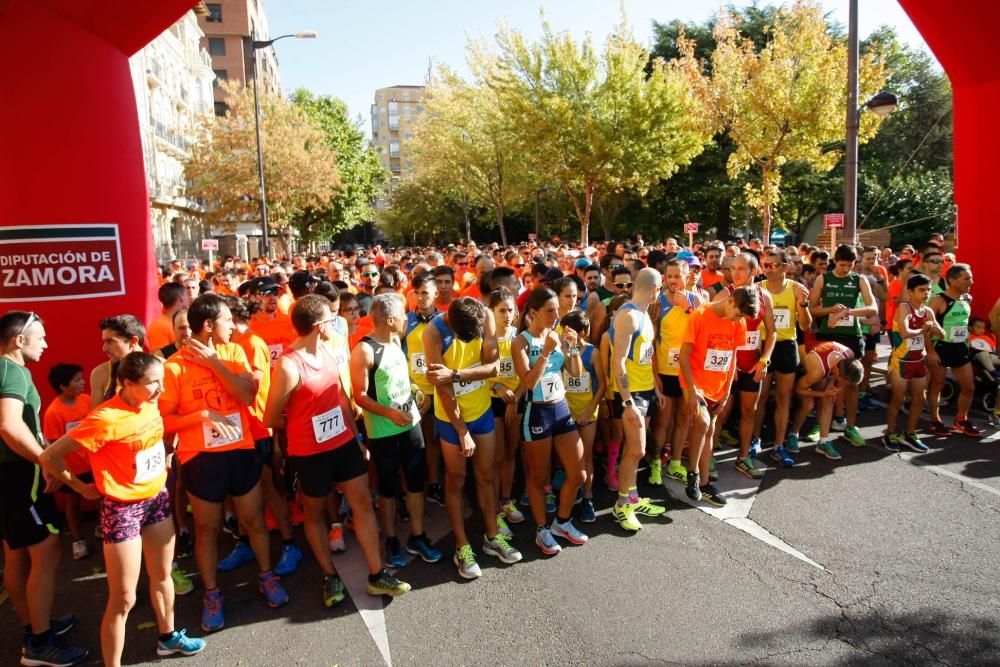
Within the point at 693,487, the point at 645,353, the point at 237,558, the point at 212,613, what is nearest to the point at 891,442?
the point at 693,487

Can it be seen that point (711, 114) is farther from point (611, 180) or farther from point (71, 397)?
point (71, 397)

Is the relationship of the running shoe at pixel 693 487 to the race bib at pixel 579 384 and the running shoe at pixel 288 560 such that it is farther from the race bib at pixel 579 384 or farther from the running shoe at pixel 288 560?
the running shoe at pixel 288 560

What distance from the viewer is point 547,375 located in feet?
14.1

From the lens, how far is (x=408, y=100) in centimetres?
10800

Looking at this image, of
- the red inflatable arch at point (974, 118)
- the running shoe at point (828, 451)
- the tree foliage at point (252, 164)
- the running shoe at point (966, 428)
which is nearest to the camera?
the running shoe at point (828, 451)

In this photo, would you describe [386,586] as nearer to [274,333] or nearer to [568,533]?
[568,533]

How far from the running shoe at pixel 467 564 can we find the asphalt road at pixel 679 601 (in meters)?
0.06

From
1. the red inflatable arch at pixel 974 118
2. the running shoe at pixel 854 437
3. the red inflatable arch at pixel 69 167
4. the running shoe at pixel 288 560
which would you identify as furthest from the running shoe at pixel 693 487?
the red inflatable arch at pixel 974 118

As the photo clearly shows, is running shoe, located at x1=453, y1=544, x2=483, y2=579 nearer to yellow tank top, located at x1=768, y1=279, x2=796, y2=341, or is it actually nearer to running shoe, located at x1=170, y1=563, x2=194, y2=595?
running shoe, located at x1=170, y1=563, x2=194, y2=595

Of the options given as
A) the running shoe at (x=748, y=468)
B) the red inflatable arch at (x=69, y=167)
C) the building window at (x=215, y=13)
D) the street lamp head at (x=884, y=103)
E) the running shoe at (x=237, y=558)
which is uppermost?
→ the building window at (x=215, y=13)

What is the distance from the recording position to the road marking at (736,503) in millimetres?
4496

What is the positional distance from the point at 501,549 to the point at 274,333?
2801 mm

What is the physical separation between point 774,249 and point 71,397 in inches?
247

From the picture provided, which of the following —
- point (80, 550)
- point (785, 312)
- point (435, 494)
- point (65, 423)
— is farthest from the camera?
point (785, 312)
